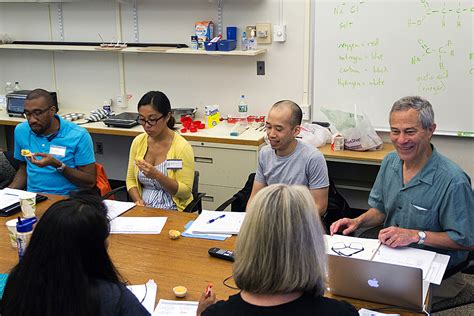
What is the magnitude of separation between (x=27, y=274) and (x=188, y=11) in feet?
11.2

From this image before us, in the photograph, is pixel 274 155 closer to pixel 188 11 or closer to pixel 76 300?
pixel 76 300

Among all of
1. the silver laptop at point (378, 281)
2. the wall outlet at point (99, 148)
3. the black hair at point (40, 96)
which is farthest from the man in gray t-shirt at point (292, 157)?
the wall outlet at point (99, 148)

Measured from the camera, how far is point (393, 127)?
7.37 ft

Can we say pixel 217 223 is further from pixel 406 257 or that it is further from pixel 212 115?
pixel 212 115

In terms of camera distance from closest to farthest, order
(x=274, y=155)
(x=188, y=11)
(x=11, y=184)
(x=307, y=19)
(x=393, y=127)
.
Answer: (x=393, y=127)
(x=274, y=155)
(x=11, y=184)
(x=307, y=19)
(x=188, y=11)

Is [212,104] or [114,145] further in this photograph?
[114,145]

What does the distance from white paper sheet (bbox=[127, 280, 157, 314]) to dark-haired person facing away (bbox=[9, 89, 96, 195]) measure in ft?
4.36

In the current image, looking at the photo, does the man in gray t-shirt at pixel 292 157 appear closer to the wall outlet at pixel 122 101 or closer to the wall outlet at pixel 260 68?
the wall outlet at pixel 260 68

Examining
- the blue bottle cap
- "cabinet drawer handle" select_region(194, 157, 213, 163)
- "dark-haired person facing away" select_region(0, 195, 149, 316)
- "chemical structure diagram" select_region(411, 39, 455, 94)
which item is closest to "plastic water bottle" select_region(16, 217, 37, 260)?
the blue bottle cap

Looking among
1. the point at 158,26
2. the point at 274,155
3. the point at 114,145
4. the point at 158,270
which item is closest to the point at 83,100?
the point at 114,145

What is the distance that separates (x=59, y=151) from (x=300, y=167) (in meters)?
1.40

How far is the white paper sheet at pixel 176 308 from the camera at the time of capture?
171 centimetres

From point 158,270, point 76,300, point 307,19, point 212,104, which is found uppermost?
point 307,19

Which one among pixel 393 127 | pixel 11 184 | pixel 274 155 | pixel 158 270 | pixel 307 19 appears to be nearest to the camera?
pixel 158 270
